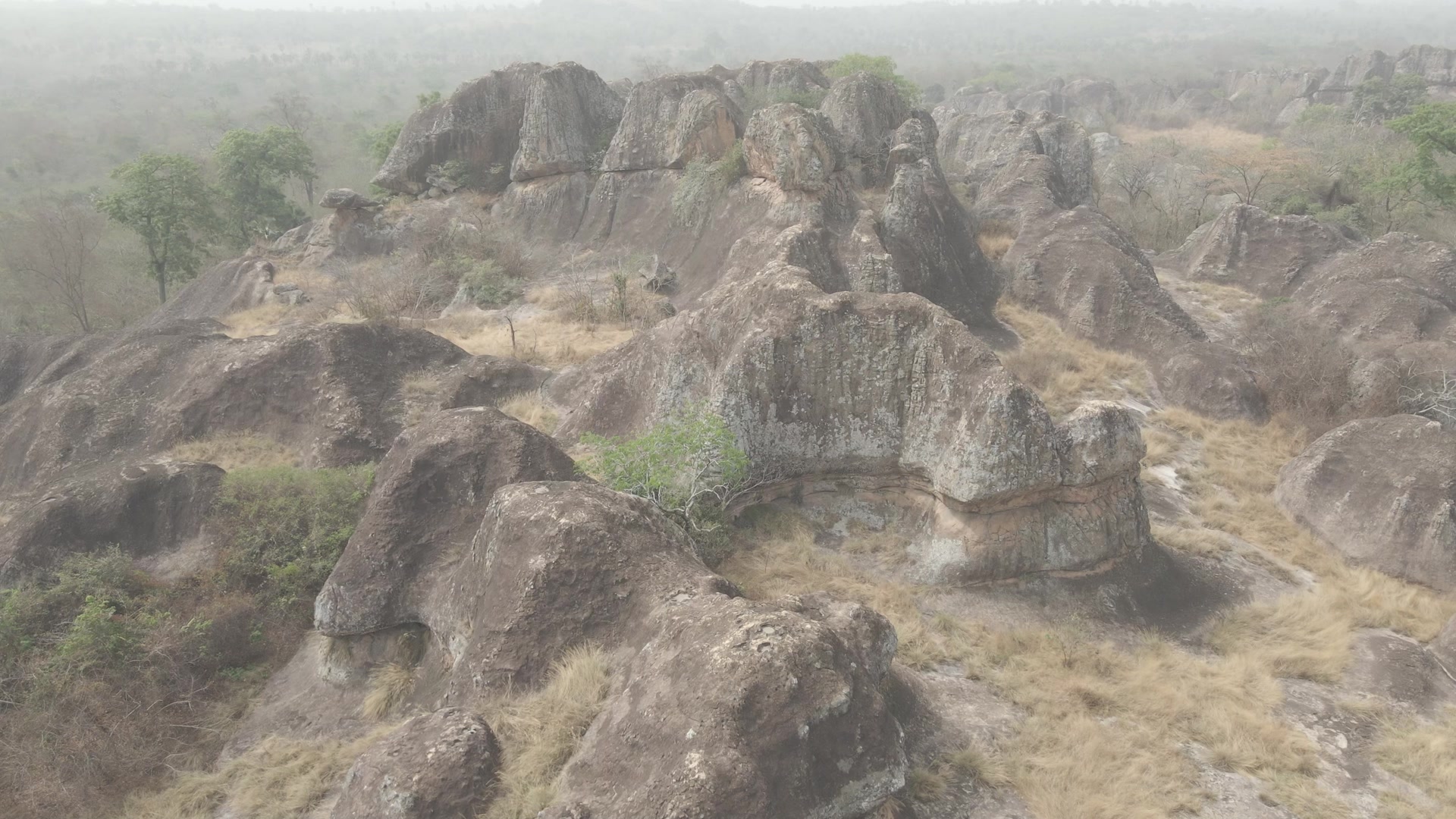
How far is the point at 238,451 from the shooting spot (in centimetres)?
1300

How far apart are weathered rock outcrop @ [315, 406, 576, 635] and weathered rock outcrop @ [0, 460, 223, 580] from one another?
131 inches

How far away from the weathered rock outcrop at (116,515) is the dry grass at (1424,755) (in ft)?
43.4

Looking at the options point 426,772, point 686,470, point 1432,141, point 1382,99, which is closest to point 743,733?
point 426,772

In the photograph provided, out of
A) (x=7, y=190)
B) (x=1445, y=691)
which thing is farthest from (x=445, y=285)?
(x=7, y=190)

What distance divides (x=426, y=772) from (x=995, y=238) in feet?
76.2

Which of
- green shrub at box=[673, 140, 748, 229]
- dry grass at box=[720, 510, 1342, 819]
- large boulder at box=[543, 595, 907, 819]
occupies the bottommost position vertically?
dry grass at box=[720, 510, 1342, 819]

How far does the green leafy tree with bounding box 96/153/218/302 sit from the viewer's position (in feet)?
91.1

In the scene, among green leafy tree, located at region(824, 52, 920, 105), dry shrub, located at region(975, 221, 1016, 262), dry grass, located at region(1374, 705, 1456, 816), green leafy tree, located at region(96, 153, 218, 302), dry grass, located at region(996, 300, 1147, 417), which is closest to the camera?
dry grass, located at region(1374, 705, 1456, 816)

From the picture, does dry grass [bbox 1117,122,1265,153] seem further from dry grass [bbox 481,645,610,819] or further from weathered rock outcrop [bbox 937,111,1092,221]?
dry grass [bbox 481,645,610,819]

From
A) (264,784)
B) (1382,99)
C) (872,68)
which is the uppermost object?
(872,68)

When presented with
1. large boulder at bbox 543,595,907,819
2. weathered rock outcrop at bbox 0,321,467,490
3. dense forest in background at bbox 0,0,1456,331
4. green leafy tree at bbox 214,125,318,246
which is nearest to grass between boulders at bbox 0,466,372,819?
weathered rock outcrop at bbox 0,321,467,490

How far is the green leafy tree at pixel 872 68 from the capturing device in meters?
37.5

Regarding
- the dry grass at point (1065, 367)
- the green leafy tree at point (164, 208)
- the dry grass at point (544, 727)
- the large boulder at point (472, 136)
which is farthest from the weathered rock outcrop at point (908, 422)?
the green leafy tree at point (164, 208)

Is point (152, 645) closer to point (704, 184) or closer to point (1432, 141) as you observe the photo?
point (704, 184)
